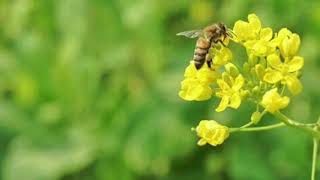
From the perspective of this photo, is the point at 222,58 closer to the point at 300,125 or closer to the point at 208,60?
the point at 208,60

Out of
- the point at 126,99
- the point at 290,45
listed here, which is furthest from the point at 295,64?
the point at 126,99

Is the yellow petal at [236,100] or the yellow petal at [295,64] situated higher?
the yellow petal at [295,64]

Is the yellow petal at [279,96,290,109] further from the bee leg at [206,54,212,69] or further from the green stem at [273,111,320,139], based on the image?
the bee leg at [206,54,212,69]

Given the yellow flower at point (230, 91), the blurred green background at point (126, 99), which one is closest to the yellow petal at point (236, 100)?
the yellow flower at point (230, 91)

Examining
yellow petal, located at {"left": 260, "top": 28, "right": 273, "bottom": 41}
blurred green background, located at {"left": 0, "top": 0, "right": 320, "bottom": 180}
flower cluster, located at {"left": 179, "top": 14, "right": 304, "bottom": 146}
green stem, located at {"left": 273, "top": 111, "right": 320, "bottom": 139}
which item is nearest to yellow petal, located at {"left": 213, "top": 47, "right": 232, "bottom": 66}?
flower cluster, located at {"left": 179, "top": 14, "right": 304, "bottom": 146}

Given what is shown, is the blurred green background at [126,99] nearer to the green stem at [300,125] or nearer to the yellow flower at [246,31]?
the yellow flower at [246,31]

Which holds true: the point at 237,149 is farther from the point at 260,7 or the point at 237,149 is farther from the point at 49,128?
the point at 49,128

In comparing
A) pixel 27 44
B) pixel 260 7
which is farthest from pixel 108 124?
pixel 260 7
